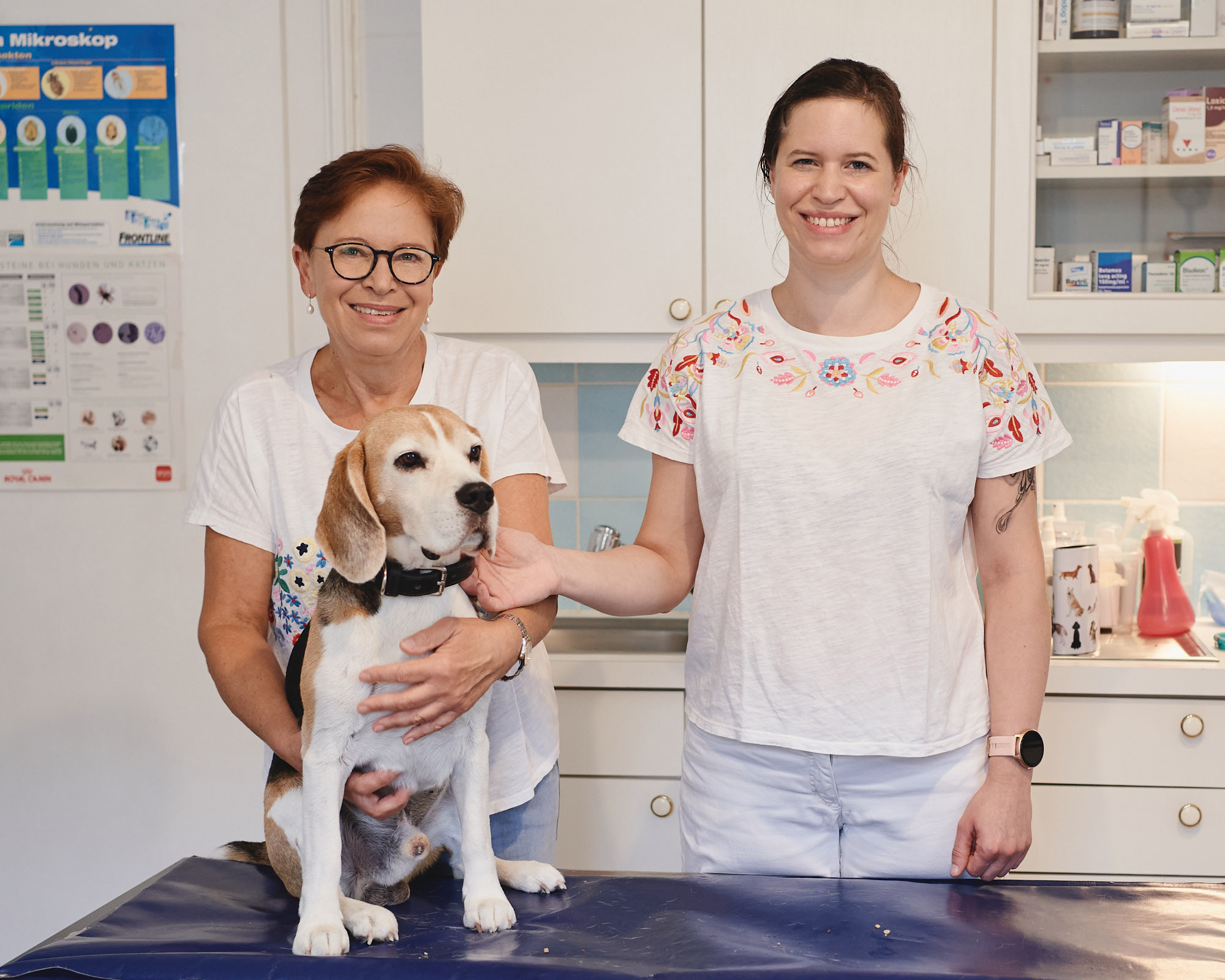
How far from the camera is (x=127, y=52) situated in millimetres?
2191

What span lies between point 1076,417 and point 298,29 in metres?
1.93

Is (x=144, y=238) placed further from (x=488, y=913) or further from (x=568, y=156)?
(x=488, y=913)

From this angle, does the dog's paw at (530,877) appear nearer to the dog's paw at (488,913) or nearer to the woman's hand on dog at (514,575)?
the dog's paw at (488,913)

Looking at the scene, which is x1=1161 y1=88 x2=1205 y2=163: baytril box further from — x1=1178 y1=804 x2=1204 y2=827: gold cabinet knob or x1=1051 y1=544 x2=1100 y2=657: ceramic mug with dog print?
x1=1178 y1=804 x2=1204 y2=827: gold cabinet knob

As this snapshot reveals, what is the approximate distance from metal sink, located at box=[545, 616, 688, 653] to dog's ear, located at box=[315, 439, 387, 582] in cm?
131

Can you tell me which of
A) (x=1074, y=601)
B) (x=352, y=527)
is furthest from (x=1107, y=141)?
(x=352, y=527)

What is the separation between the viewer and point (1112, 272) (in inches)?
78.2

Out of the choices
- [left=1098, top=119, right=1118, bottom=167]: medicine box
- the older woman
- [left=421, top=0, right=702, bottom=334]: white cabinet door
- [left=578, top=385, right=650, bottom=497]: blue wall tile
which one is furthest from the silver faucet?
[left=1098, top=119, right=1118, bottom=167]: medicine box

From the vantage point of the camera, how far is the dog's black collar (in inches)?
37.7

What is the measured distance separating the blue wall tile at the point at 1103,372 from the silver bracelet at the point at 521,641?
1.65m

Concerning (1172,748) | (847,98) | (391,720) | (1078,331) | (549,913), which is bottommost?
(1172,748)

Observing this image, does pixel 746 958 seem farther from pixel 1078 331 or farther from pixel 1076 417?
pixel 1076 417

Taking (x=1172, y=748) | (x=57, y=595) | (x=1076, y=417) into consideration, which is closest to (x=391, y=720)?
(x=1172, y=748)

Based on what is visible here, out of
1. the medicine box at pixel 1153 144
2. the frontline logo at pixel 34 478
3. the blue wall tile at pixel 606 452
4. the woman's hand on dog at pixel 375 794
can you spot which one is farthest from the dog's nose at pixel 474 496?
→ the frontline logo at pixel 34 478
